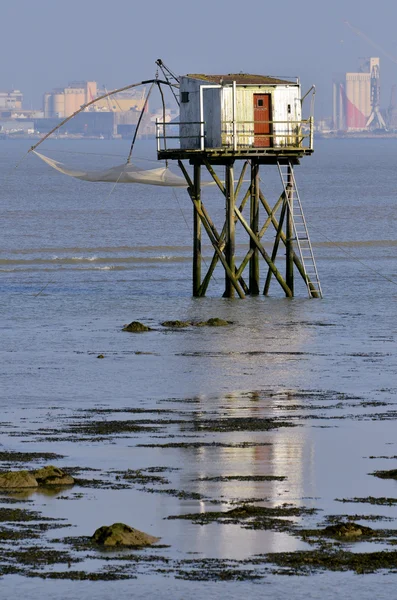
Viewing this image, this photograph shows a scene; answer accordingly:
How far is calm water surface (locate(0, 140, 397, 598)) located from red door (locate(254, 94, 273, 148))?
4519 millimetres

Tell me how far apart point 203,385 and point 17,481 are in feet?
30.3

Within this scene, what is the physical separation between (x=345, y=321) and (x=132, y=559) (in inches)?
901

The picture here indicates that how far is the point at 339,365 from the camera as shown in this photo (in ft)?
94.7

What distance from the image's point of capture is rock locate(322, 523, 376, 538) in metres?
15.2

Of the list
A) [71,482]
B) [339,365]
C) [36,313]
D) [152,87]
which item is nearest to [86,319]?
[36,313]

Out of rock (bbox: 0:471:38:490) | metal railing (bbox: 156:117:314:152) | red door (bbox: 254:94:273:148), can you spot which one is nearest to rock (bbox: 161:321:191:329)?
metal railing (bbox: 156:117:314:152)

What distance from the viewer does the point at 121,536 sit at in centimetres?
1495

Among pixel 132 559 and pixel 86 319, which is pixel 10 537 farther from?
pixel 86 319

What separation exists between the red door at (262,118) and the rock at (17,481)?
2253 centimetres

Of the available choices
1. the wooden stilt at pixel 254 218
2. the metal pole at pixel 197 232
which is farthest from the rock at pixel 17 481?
the wooden stilt at pixel 254 218

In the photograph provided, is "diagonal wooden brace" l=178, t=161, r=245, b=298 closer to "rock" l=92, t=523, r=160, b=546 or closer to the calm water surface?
the calm water surface

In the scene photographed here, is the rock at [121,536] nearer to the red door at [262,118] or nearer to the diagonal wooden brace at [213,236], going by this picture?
the red door at [262,118]

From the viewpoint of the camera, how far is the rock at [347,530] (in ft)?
49.9

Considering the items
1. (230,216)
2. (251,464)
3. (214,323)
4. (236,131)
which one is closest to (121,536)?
(251,464)
